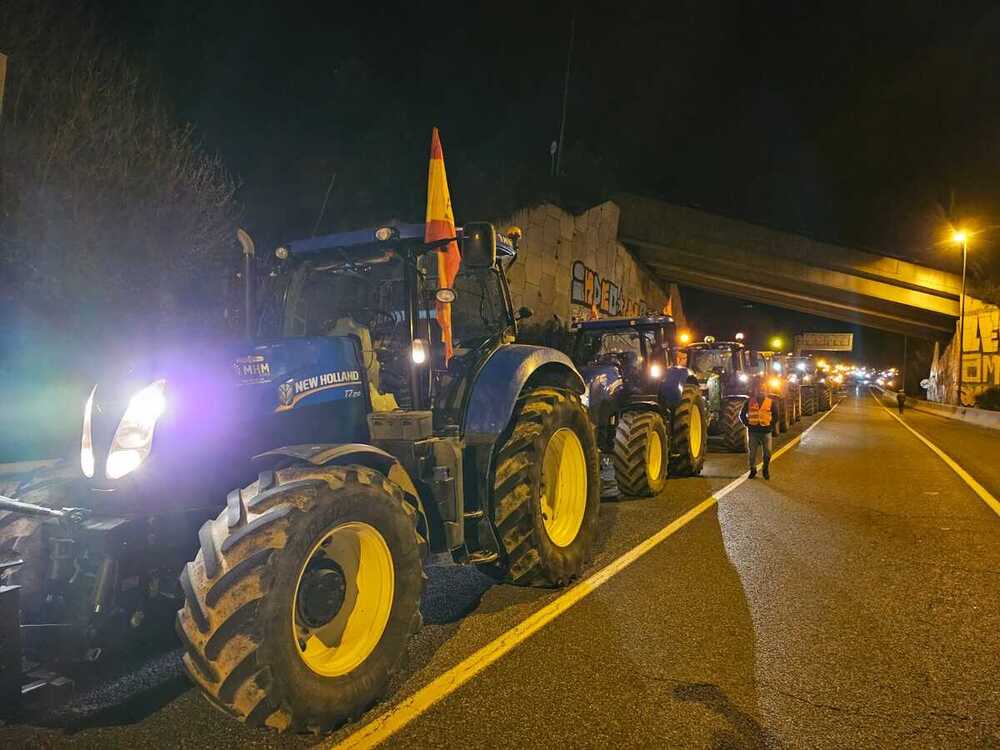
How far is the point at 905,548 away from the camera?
6.29 m

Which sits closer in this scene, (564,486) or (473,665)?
(473,665)

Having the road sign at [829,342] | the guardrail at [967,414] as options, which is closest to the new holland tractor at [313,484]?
the guardrail at [967,414]

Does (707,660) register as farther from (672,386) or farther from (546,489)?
(672,386)

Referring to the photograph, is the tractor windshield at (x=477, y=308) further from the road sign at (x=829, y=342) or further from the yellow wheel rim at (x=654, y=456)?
the road sign at (x=829, y=342)

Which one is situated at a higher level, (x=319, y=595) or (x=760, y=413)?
(x=760, y=413)

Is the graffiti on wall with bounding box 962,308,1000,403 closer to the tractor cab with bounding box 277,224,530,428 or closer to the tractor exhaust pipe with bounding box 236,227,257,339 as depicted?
the tractor cab with bounding box 277,224,530,428

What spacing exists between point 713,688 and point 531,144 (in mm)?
24452

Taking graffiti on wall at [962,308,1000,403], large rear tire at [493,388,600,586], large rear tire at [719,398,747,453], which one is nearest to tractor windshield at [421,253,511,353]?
large rear tire at [493,388,600,586]

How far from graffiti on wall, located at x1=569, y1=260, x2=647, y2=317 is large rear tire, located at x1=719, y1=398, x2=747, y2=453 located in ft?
34.1

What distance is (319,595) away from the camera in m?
3.06

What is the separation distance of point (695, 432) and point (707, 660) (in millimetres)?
7070

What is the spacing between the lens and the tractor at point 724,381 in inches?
568

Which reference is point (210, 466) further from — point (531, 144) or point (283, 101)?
point (531, 144)

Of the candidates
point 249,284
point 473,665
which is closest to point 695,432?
point 473,665
